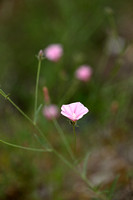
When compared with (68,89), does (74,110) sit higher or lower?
higher

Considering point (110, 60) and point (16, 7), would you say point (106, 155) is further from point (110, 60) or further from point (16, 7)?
point (16, 7)

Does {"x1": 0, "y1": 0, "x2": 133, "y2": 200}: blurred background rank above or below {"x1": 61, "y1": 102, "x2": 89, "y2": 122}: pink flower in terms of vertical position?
below

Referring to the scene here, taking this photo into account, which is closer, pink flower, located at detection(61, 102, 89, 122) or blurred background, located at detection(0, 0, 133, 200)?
pink flower, located at detection(61, 102, 89, 122)

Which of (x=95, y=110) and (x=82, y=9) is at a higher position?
(x=82, y=9)

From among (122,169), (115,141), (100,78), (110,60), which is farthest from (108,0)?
(122,169)

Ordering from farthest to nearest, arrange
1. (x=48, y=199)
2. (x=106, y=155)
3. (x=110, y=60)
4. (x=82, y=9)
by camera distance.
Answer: (x=110, y=60) → (x=82, y=9) → (x=106, y=155) → (x=48, y=199)
